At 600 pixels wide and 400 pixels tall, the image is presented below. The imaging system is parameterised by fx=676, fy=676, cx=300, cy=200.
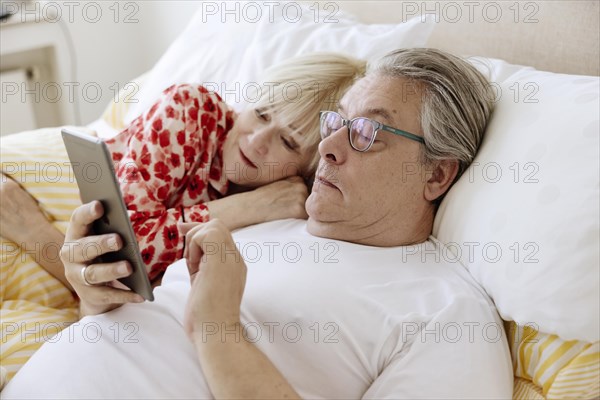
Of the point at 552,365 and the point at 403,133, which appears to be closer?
the point at 552,365

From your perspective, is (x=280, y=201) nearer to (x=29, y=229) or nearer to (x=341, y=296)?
(x=341, y=296)

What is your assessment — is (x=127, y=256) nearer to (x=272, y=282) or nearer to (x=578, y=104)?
(x=272, y=282)

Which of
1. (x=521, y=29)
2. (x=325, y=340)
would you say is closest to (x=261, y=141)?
(x=325, y=340)

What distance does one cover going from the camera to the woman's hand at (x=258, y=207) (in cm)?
141

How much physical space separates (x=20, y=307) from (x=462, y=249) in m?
0.87

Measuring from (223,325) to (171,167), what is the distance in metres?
0.51

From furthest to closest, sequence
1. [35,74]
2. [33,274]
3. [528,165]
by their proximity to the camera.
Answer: [35,74], [33,274], [528,165]

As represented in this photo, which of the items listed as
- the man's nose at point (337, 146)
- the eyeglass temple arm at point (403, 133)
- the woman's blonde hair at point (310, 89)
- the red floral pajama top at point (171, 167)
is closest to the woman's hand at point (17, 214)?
the red floral pajama top at point (171, 167)

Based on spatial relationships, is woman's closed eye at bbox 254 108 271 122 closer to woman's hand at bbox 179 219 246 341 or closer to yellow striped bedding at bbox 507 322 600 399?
woman's hand at bbox 179 219 246 341

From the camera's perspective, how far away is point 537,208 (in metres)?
1.08

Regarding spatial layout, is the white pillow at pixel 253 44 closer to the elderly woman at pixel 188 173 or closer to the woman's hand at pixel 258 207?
the elderly woman at pixel 188 173

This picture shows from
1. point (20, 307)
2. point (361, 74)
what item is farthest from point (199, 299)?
point (361, 74)

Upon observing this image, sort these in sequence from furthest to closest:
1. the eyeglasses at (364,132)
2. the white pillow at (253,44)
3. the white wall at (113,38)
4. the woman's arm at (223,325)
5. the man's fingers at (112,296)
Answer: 1. the white wall at (113,38)
2. the white pillow at (253,44)
3. the eyeglasses at (364,132)
4. the man's fingers at (112,296)
5. the woman's arm at (223,325)

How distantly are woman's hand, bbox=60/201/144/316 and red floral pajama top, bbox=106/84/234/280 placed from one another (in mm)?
217
